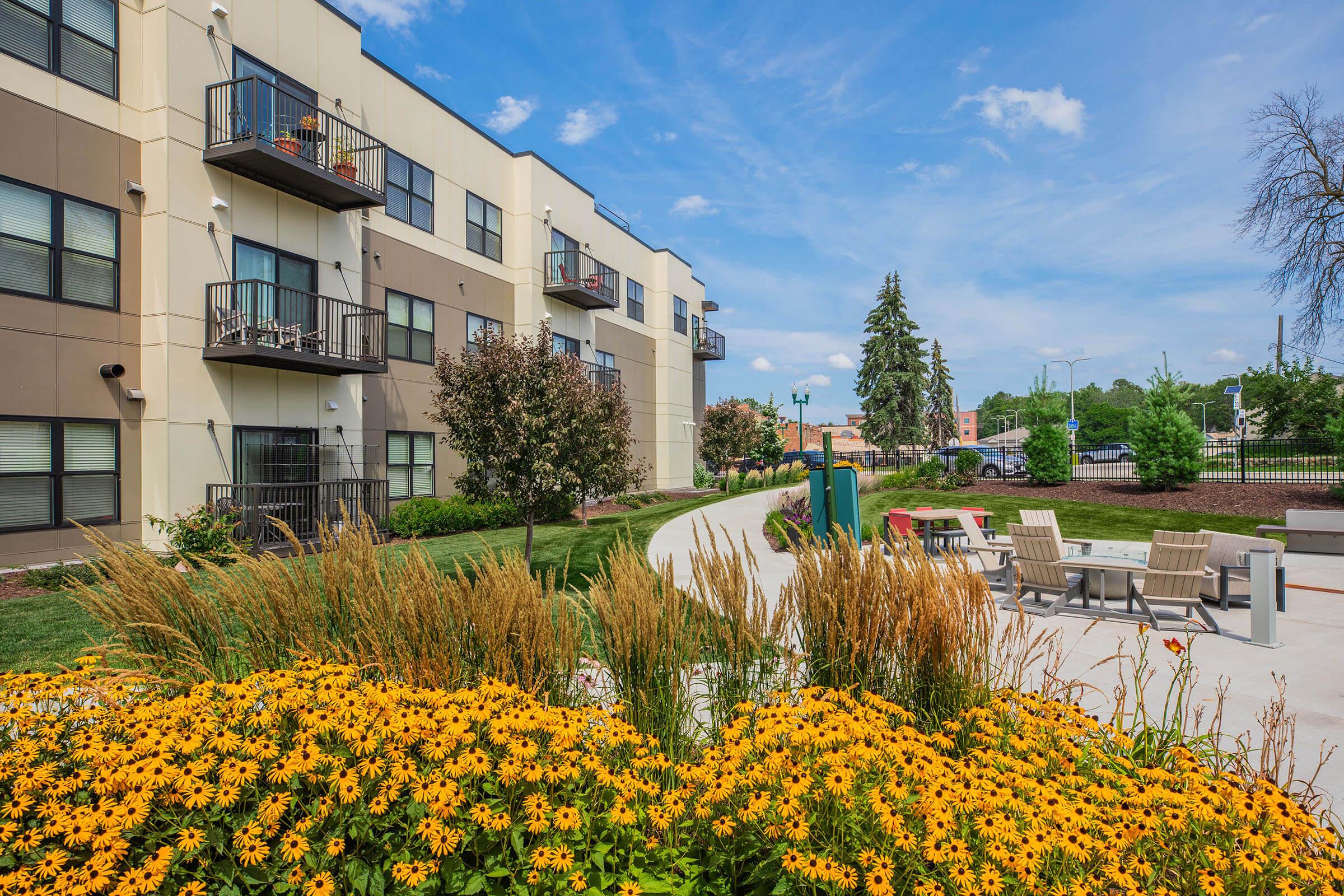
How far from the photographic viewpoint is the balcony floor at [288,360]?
1165 centimetres

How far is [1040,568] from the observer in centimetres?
798

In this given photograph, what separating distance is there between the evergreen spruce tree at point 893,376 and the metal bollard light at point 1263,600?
128 ft

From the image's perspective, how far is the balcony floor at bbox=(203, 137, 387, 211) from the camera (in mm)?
11719

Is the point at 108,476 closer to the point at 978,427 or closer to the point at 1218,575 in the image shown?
the point at 1218,575

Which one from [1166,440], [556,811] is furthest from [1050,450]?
[556,811]

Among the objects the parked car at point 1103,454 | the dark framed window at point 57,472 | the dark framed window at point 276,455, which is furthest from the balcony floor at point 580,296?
the parked car at point 1103,454

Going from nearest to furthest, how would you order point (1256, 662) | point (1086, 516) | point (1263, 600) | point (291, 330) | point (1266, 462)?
point (1256, 662)
point (1263, 600)
point (291, 330)
point (1086, 516)
point (1266, 462)

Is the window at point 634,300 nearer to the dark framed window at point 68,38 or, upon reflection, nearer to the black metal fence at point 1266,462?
the black metal fence at point 1266,462

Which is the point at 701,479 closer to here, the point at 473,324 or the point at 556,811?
the point at 473,324

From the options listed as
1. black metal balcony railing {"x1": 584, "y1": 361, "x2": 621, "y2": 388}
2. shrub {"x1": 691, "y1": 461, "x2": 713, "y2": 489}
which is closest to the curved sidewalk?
black metal balcony railing {"x1": 584, "y1": 361, "x2": 621, "y2": 388}

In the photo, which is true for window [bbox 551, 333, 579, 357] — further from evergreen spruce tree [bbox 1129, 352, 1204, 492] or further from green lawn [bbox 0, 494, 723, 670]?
evergreen spruce tree [bbox 1129, 352, 1204, 492]

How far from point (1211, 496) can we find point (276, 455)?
75.7 ft

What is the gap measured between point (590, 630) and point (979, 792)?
1.94 meters

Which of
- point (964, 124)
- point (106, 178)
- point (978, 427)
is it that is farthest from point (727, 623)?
point (978, 427)
